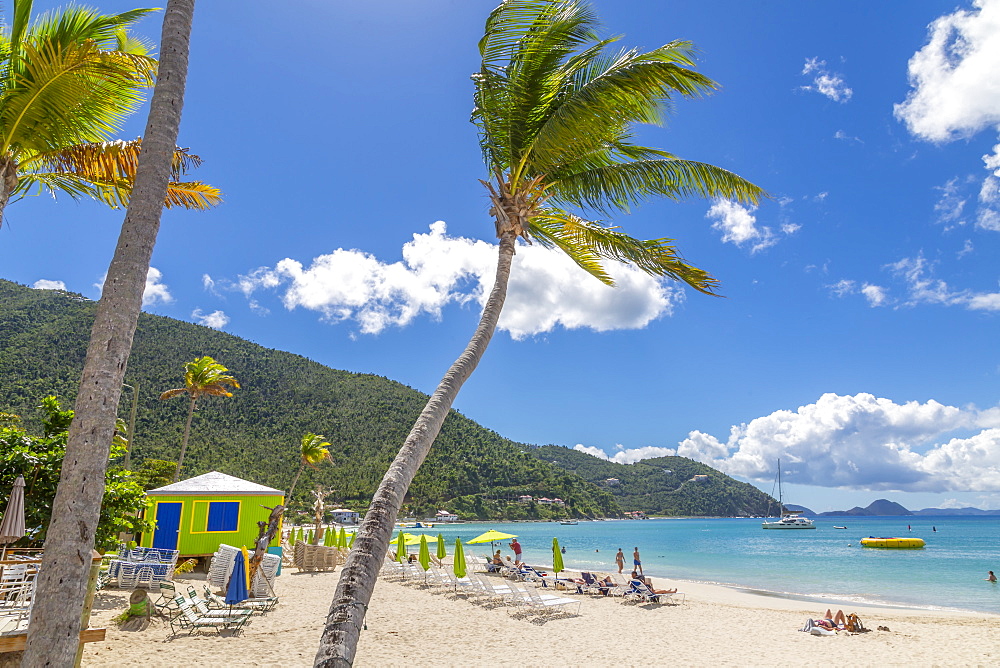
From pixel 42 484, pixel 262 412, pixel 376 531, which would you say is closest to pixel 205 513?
pixel 42 484

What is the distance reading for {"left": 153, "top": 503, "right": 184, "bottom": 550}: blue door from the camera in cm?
1521

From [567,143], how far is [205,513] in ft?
49.1

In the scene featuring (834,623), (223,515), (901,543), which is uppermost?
(223,515)

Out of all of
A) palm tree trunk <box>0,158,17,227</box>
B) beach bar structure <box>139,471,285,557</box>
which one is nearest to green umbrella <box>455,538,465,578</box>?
beach bar structure <box>139,471,285,557</box>

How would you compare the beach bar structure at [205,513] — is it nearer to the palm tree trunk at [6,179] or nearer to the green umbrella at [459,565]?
the green umbrella at [459,565]

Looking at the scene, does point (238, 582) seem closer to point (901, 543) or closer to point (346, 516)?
point (346, 516)

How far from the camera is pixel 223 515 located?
52.3ft

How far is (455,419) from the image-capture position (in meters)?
91.8

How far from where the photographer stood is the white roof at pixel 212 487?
15.4 meters

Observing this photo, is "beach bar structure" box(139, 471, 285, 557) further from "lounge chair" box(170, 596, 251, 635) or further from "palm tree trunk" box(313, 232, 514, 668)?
"palm tree trunk" box(313, 232, 514, 668)

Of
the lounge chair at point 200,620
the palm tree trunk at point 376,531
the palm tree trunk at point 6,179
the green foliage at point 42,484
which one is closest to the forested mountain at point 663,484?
the lounge chair at point 200,620

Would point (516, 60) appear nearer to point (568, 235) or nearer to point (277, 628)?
point (568, 235)

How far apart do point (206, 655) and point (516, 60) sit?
8.48 meters

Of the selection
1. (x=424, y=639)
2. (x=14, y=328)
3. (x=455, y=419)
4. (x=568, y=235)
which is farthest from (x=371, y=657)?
(x=455, y=419)
